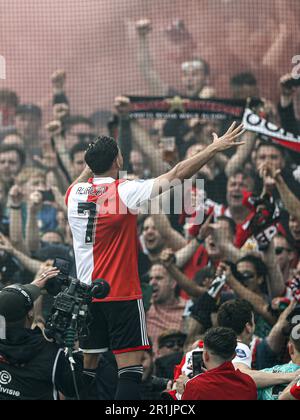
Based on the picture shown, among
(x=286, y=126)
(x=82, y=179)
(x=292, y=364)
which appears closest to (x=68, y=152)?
(x=286, y=126)

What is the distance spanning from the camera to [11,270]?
873 cm

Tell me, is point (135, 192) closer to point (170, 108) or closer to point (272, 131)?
point (272, 131)

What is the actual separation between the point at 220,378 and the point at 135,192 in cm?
113

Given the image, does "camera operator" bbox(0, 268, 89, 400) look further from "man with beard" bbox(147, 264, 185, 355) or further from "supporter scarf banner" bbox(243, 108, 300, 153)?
"supporter scarf banner" bbox(243, 108, 300, 153)

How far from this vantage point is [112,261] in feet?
19.3

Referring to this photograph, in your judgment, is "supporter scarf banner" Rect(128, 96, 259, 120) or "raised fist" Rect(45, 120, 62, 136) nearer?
"supporter scarf banner" Rect(128, 96, 259, 120)

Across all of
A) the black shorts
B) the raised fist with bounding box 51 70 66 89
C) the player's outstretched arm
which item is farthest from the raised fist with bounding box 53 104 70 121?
the player's outstretched arm

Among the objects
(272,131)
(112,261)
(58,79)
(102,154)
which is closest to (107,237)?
(112,261)

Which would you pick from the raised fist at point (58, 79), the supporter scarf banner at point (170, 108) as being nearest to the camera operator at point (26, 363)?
the supporter scarf banner at point (170, 108)

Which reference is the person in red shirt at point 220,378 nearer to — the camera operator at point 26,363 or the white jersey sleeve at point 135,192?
the camera operator at point 26,363

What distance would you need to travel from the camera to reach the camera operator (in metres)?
5.32

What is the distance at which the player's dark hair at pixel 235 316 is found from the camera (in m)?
6.21

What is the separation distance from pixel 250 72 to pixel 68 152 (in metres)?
2.39
